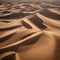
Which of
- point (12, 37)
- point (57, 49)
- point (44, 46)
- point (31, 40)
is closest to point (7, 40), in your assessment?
point (12, 37)

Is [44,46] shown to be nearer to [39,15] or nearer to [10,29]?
[10,29]

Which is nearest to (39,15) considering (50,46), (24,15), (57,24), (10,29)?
(24,15)

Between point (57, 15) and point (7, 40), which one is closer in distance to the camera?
point (7, 40)

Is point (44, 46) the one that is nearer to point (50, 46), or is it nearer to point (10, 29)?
point (50, 46)

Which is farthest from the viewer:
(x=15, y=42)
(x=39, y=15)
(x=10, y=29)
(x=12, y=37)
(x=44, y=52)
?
(x=39, y=15)

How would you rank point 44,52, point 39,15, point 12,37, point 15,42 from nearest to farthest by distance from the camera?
point 44,52 < point 15,42 < point 12,37 < point 39,15

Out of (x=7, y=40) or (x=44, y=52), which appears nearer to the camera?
(x=44, y=52)

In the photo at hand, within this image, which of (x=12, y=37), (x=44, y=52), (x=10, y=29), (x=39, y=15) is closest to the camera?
(x=44, y=52)

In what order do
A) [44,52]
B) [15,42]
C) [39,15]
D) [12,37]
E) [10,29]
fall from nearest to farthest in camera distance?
[44,52] → [15,42] → [12,37] → [10,29] → [39,15]
